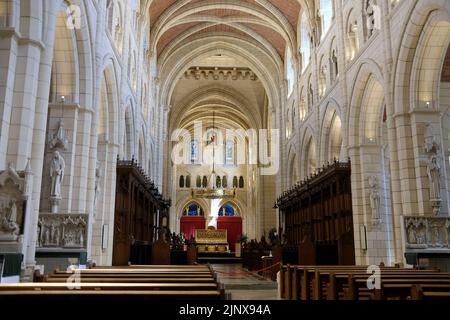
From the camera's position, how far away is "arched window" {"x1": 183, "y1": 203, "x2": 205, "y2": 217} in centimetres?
4528

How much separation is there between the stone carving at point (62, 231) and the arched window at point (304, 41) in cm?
1612

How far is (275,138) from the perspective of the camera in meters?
29.7

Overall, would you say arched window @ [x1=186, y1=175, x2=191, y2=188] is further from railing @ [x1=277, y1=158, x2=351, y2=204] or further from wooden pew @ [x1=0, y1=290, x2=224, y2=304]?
wooden pew @ [x1=0, y1=290, x2=224, y2=304]

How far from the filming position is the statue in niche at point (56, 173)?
9.86 m

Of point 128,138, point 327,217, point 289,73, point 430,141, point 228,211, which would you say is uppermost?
point 289,73

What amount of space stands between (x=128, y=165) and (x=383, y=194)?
882 centimetres

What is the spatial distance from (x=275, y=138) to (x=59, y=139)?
68.2 ft

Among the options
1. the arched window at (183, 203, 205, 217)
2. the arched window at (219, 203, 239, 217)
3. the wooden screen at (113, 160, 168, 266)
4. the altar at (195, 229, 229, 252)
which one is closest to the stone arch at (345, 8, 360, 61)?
the wooden screen at (113, 160, 168, 266)

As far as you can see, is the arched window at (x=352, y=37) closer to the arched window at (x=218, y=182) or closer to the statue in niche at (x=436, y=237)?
the statue in niche at (x=436, y=237)

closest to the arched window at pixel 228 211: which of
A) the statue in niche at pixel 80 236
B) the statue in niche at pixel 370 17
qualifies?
the statue in niche at pixel 370 17

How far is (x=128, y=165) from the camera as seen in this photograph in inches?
586

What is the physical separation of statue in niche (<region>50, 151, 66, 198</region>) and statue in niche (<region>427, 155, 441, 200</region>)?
8.93 meters

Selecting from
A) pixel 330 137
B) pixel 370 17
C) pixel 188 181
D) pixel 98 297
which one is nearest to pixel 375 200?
pixel 330 137

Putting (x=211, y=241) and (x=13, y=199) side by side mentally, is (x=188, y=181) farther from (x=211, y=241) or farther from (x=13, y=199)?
(x=13, y=199)
